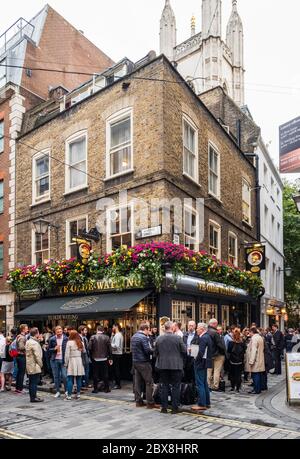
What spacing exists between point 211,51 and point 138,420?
4899 cm

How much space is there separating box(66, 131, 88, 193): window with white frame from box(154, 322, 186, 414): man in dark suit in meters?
9.14

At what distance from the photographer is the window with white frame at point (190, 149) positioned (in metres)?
15.9

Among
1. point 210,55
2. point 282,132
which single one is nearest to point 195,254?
point 282,132

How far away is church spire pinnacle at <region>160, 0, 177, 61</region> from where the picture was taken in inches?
2282

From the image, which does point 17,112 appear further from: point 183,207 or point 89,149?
point 183,207

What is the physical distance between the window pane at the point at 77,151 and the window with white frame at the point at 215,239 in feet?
18.5

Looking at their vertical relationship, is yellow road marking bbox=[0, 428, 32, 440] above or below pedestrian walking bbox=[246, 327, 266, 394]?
below

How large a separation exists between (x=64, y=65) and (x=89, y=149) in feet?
39.4

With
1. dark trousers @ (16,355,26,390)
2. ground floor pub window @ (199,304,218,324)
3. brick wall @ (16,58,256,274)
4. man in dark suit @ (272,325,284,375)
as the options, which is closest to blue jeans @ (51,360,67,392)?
dark trousers @ (16,355,26,390)

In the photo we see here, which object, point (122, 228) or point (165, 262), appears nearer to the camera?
point (165, 262)

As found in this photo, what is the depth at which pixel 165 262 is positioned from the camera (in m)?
13.1

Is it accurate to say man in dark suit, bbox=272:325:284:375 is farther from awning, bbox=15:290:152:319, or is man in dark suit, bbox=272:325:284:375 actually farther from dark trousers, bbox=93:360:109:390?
dark trousers, bbox=93:360:109:390

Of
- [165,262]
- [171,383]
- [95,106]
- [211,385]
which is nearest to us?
[171,383]

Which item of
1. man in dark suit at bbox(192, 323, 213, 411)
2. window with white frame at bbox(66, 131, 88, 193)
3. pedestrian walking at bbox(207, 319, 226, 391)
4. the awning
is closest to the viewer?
man in dark suit at bbox(192, 323, 213, 411)
